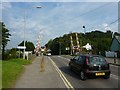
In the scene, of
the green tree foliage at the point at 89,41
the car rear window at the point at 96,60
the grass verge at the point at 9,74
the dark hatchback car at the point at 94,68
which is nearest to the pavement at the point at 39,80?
the grass verge at the point at 9,74

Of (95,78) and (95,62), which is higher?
(95,62)

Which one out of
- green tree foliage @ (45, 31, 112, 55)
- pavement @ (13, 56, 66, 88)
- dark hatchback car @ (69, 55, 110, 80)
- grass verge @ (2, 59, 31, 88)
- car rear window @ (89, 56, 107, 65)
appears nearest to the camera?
pavement @ (13, 56, 66, 88)

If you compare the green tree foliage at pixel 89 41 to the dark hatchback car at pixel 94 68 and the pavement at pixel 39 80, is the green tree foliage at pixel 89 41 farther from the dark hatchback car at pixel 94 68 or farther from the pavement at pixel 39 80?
the dark hatchback car at pixel 94 68

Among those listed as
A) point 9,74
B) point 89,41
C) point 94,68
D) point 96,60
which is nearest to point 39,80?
point 9,74

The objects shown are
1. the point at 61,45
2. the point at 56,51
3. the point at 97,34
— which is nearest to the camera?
the point at 61,45

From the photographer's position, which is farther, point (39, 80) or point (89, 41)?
point (89, 41)

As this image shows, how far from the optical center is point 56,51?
446 feet

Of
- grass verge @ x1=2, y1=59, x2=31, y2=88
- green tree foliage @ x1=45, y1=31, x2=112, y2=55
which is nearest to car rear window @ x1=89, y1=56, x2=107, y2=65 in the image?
grass verge @ x1=2, y1=59, x2=31, y2=88

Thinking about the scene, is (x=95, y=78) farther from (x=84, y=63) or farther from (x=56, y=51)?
(x=56, y=51)

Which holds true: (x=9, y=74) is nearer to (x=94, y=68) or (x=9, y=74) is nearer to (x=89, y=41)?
(x=94, y=68)

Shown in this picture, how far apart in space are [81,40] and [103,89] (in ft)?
337

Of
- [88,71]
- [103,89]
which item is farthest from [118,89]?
[88,71]

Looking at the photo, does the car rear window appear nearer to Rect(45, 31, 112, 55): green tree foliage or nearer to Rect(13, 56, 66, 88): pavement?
Rect(13, 56, 66, 88): pavement

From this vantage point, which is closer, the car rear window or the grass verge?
the grass verge
